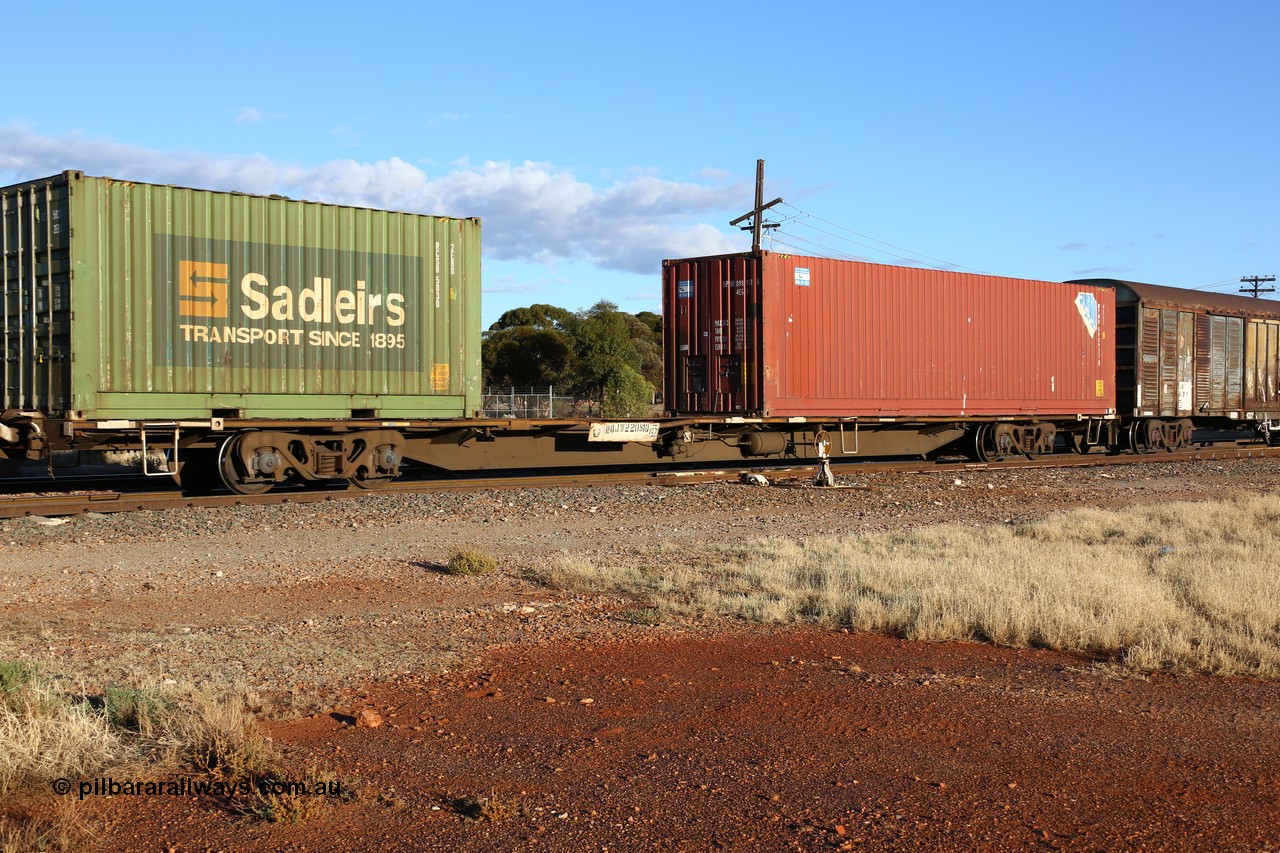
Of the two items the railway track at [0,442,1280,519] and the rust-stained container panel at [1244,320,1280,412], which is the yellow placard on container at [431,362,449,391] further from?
the rust-stained container panel at [1244,320,1280,412]

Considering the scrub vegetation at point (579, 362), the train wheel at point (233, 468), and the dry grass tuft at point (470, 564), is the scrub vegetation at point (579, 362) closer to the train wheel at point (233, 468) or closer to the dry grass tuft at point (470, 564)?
the train wheel at point (233, 468)

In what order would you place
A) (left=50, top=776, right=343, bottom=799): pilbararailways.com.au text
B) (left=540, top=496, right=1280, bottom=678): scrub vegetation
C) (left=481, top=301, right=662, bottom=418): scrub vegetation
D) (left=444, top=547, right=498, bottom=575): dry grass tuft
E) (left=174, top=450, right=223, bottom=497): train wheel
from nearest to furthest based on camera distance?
(left=50, top=776, right=343, bottom=799): pilbararailways.com.au text
(left=540, top=496, right=1280, bottom=678): scrub vegetation
(left=444, top=547, right=498, bottom=575): dry grass tuft
(left=174, top=450, right=223, bottom=497): train wheel
(left=481, top=301, right=662, bottom=418): scrub vegetation

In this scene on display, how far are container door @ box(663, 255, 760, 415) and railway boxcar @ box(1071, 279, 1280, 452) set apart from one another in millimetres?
10573

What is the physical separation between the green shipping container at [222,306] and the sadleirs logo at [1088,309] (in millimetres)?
13543

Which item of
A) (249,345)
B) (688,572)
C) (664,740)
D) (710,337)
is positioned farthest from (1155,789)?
(710,337)

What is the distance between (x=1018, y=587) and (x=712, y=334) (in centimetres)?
1094

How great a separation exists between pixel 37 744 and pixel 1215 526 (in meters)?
11.3

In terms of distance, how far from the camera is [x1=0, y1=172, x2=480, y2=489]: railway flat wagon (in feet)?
39.8

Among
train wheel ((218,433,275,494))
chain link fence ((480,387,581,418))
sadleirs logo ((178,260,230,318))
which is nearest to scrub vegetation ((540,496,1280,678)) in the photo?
train wheel ((218,433,275,494))

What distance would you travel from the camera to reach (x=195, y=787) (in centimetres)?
401

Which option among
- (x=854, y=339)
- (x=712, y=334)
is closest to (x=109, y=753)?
(x=712, y=334)

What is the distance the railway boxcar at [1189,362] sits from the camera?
23.5m

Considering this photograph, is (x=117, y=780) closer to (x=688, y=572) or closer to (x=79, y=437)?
(x=688, y=572)

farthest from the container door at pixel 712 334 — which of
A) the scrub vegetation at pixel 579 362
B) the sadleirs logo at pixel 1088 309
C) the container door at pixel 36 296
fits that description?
the scrub vegetation at pixel 579 362
